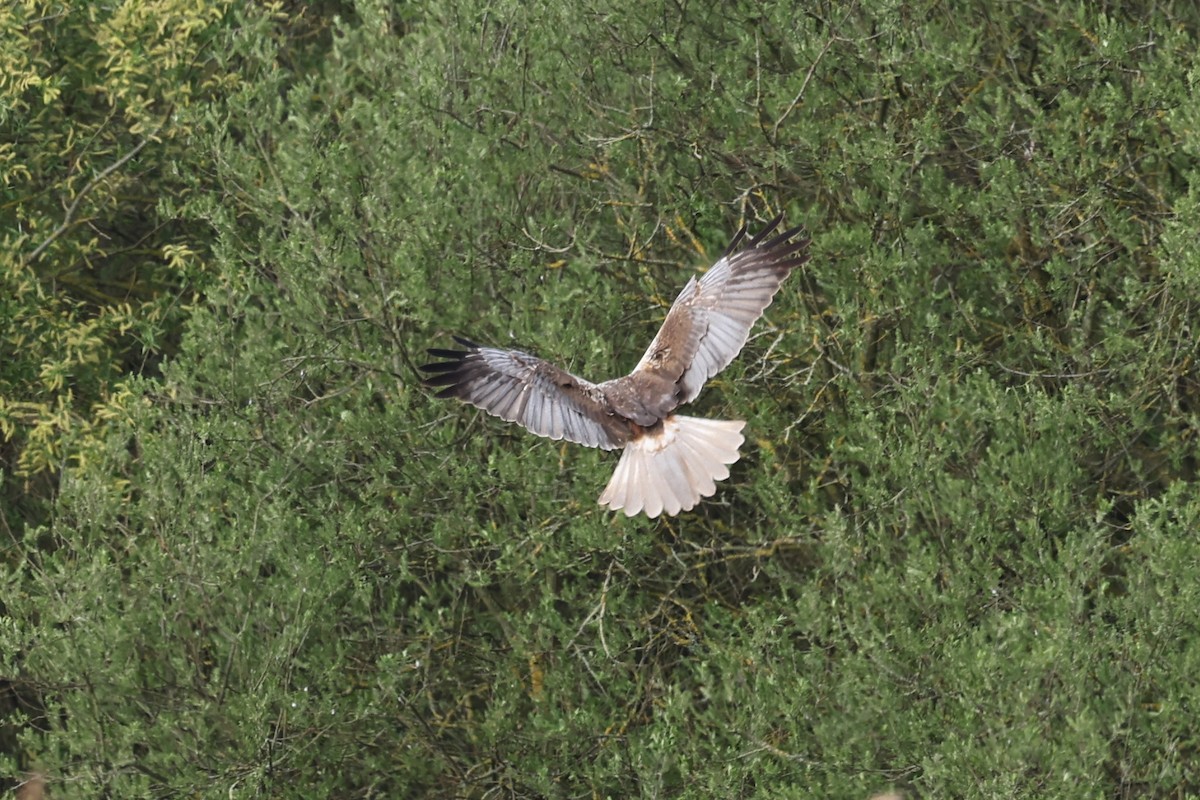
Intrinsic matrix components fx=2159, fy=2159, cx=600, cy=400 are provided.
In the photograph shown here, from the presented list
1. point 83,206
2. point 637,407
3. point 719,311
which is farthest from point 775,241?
point 83,206

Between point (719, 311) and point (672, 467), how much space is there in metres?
0.97

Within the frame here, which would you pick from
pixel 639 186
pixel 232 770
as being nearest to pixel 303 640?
pixel 232 770

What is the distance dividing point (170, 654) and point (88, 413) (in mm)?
3290

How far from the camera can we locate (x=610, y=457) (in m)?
11.6

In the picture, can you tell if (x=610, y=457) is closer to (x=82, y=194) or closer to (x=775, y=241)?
(x=775, y=241)

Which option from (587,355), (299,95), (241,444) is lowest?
(241,444)

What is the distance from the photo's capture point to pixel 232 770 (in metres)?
11.4

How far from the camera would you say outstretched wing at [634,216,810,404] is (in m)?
10.2

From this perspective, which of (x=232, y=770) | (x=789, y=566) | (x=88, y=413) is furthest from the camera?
(x=88, y=413)

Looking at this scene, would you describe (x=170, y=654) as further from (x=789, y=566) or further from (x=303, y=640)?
(x=789, y=566)

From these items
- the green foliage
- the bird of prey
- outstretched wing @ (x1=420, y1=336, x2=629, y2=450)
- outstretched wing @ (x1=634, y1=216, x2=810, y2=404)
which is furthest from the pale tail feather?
the green foliage

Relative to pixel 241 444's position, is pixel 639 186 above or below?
above

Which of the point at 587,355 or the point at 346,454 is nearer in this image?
the point at 587,355

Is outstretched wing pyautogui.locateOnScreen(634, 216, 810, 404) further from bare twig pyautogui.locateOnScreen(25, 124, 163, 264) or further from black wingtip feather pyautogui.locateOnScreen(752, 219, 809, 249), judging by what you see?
bare twig pyautogui.locateOnScreen(25, 124, 163, 264)
